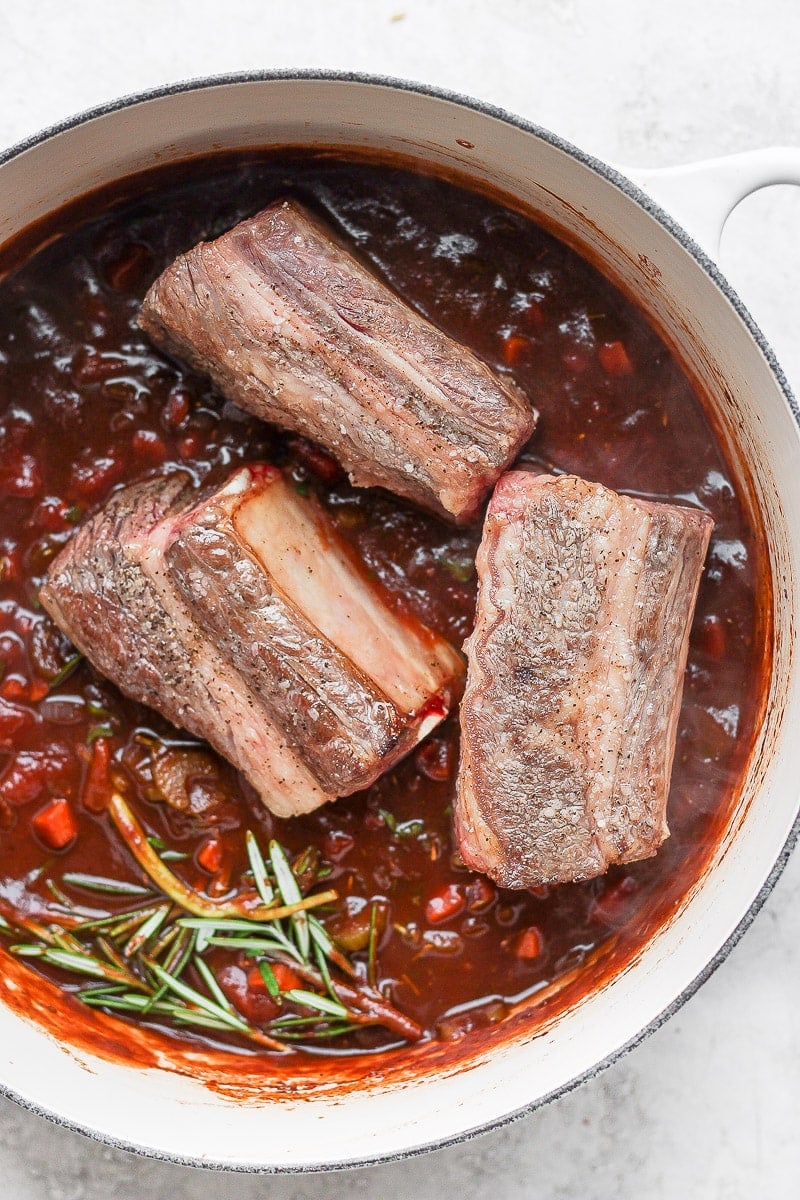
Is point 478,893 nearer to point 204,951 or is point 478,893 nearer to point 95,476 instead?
point 204,951

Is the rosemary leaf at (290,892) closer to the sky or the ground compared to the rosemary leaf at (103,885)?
closer to the ground

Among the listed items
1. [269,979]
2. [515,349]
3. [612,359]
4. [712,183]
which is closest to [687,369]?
[612,359]

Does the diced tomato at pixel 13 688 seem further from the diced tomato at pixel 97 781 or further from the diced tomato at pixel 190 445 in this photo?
the diced tomato at pixel 190 445

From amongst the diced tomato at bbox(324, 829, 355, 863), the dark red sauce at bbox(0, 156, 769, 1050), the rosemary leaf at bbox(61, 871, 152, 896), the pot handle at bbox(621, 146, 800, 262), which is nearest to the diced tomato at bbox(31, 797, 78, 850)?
the dark red sauce at bbox(0, 156, 769, 1050)

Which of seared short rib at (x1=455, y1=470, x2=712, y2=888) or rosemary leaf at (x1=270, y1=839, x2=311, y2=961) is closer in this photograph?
seared short rib at (x1=455, y1=470, x2=712, y2=888)

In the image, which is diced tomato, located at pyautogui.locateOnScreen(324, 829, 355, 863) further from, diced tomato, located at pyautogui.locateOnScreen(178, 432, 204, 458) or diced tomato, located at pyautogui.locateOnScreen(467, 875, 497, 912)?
diced tomato, located at pyautogui.locateOnScreen(178, 432, 204, 458)

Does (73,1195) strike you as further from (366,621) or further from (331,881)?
(366,621)

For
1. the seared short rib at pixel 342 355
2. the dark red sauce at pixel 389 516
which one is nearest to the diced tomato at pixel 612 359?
the dark red sauce at pixel 389 516
